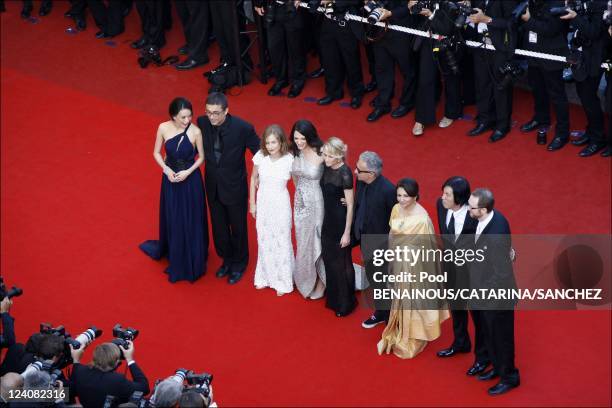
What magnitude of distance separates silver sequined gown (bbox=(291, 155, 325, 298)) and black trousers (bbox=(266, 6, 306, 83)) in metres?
2.97

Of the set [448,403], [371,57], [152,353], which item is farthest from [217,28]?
[448,403]

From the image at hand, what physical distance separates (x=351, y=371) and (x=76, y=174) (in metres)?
3.64

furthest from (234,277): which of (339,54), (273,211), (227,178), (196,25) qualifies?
(196,25)

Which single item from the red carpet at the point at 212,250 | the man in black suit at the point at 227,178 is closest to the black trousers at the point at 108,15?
the red carpet at the point at 212,250

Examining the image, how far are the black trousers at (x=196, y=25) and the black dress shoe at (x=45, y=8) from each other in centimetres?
208

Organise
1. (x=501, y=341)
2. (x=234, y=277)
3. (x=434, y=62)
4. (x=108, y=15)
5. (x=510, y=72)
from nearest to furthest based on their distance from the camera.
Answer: (x=501, y=341), (x=234, y=277), (x=510, y=72), (x=434, y=62), (x=108, y=15)

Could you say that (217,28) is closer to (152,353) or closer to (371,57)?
(371,57)

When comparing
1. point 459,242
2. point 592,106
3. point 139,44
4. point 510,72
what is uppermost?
point 139,44

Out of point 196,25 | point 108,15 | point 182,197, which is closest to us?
point 182,197

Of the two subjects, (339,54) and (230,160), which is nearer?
(230,160)

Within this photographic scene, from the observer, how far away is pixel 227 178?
788cm

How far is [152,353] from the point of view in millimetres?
7566

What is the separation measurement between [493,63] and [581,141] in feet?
3.35

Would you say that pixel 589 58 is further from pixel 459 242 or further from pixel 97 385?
pixel 97 385
